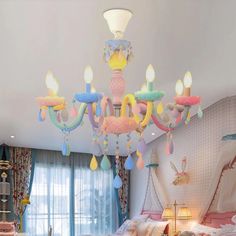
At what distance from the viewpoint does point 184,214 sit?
6.68m

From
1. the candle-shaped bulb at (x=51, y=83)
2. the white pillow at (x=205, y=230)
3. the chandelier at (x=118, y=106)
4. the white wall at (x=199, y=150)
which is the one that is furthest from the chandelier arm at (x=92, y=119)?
the white wall at (x=199, y=150)

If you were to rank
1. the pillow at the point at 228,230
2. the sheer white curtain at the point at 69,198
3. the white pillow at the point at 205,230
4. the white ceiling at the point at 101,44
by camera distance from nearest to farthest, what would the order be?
the white ceiling at the point at 101,44 → the pillow at the point at 228,230 → the white pillow at the point at 205,230 → the sheer white curtain at the point at 69,198

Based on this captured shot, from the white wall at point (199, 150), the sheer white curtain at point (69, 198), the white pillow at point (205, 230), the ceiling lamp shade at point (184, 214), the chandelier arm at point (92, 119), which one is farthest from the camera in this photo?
the sheer white curtain at point (69, 198)

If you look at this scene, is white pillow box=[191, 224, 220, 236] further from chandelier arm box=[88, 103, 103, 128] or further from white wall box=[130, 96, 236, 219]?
chandelier arm box=[88, 103, 103, 128]

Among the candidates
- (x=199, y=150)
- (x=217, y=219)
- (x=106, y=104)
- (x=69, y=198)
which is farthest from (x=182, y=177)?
(x=106, y=104)

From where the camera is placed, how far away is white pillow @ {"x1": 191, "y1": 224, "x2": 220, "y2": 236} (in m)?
5.78

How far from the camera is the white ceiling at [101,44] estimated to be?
11.6 ft

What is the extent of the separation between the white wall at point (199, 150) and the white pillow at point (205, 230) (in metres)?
0.43

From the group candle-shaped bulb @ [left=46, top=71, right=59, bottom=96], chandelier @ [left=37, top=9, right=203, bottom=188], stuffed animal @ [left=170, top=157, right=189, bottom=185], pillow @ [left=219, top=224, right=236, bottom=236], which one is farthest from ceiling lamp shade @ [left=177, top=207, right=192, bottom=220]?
candle-shaped bulb @ [left=46, top=71, right=59, bottom=96]

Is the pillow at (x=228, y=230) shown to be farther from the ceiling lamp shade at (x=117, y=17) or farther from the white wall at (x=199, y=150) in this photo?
the ceiling lamp shade at (x=117, y=17)

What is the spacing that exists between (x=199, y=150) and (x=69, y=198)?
132 inches

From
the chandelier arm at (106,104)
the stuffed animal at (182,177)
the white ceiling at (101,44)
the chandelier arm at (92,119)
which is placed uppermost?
the white ceiling at (101,44)

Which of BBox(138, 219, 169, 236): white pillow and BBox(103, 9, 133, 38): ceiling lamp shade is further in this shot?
BBox(138, 219, 169, 236): white pillow

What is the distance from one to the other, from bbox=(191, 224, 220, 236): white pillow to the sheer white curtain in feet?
10.8
